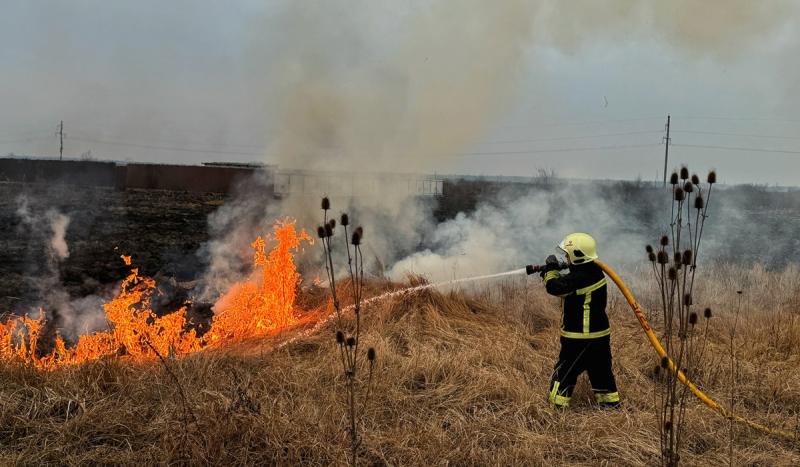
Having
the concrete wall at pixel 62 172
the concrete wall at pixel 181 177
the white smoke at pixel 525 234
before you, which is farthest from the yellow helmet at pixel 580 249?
the concrete wall at pixel 62 172

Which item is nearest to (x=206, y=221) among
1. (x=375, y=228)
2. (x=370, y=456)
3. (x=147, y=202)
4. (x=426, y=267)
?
(x=147, y=202)

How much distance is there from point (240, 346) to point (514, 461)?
3.74 m

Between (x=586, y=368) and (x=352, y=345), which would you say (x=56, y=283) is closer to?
(x=586, y=368)

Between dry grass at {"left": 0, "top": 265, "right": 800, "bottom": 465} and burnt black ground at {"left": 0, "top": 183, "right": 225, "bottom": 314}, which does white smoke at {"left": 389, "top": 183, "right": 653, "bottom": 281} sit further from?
burnt black ground at {"left": 0, "top": 183, "right": 225, "bottom": 314}

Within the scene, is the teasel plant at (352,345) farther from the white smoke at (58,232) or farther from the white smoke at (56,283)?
the white smoke at (58,232)

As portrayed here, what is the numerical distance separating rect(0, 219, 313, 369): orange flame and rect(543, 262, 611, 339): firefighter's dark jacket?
3.77 meters

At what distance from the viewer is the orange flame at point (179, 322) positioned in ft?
20.1

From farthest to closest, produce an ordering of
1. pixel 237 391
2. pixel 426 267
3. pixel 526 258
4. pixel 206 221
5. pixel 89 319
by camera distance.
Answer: pixel 206 221, pixel 526 258, pixel 426 267, pixel 89 319, pixel 237 391

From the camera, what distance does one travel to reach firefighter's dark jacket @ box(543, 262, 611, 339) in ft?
15.1

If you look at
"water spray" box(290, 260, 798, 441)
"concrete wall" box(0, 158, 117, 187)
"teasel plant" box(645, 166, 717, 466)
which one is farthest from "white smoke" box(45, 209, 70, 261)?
"teasel plant" box(645, 166, 717, 466)

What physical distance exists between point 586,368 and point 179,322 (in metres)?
5.14

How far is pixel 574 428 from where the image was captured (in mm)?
4277

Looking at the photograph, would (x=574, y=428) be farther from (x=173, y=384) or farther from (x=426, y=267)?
(x=426, y=267)

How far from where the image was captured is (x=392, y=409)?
455 cm
